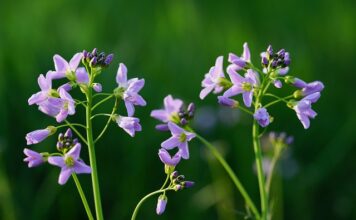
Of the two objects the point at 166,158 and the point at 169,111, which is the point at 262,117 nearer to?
the point at 166,158

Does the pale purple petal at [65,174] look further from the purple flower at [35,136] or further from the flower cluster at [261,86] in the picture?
the flower cluster at [261,86]

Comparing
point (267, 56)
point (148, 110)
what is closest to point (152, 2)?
point (148, 110)

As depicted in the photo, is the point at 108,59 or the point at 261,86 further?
the point at 261,86

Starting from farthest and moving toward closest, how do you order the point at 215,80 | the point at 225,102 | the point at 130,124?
1. the point at 215,80
2. the point at 225,102
3. the point at 130,124

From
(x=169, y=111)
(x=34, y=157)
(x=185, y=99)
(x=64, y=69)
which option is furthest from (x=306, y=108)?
(x=185, y=99)

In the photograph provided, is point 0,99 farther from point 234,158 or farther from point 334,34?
point 334,34

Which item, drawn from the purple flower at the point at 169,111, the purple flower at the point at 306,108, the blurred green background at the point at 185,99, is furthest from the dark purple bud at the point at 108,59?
the blurred green background at the point at 185,99

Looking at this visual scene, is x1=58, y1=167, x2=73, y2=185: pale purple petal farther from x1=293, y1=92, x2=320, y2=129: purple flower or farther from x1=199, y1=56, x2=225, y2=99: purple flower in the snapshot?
x1=293, y1=92, x2=320, y2=129: purple flower
